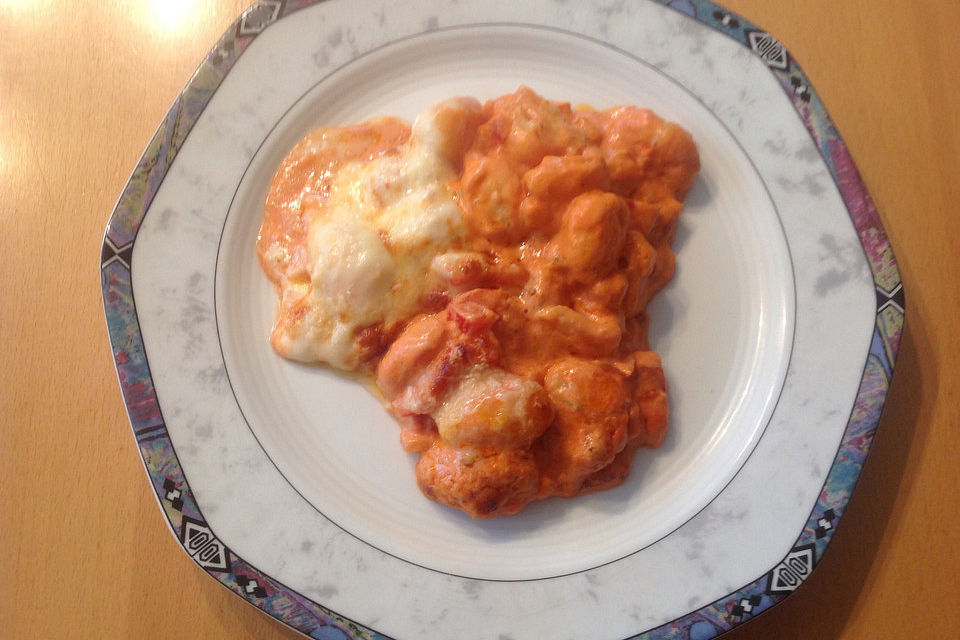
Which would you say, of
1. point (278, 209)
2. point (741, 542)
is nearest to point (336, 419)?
point (278, 209)

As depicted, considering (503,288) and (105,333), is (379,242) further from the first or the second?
(105,333)

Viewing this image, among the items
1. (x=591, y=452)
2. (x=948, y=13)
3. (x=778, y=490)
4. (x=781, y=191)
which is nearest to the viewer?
(x=591, y=452)

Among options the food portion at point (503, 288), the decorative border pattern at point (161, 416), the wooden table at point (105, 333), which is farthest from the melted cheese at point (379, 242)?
the wooden table at point (105, 333)

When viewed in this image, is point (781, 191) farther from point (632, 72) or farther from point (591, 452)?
point (591, 452)

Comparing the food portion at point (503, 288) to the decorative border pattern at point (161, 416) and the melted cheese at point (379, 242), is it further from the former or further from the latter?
the decorative border pattern at point (161, 416)

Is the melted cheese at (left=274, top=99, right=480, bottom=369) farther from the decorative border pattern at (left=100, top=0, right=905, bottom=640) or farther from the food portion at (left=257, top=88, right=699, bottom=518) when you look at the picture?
the decorative border pattern at (left=100, top=0, right=905, bottom=640)

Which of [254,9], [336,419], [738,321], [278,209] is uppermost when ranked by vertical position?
[254,9]

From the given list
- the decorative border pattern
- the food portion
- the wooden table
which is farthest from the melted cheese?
the wooden table
